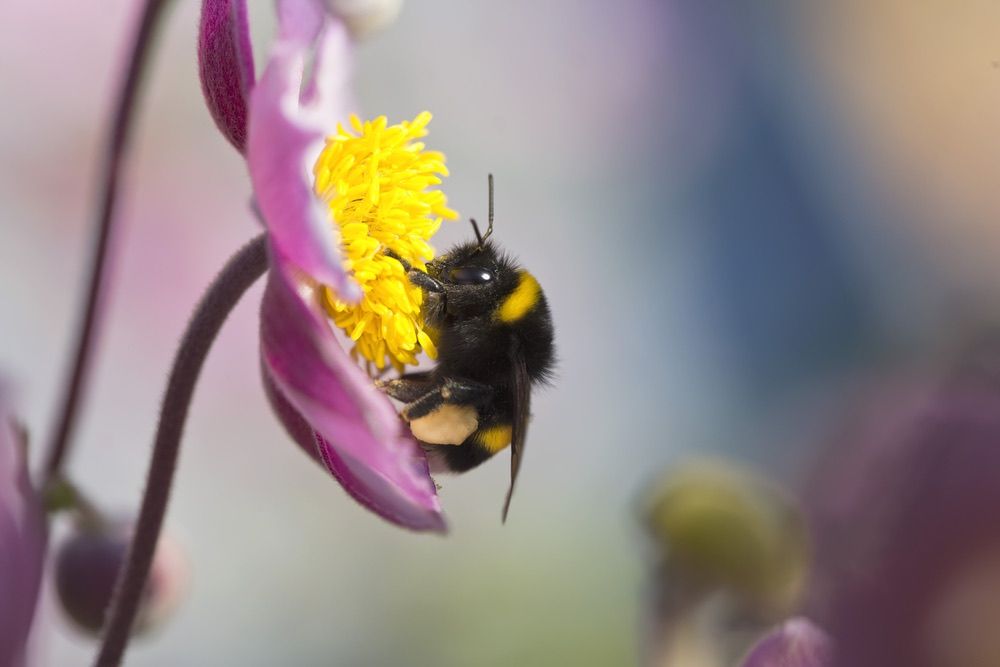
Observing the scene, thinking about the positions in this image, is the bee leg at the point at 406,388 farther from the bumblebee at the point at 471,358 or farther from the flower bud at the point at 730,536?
the flower bud at the point at 730,536

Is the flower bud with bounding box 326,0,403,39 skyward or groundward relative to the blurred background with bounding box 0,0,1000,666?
skyward

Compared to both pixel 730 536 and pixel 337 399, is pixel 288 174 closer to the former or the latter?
pixel 337 399

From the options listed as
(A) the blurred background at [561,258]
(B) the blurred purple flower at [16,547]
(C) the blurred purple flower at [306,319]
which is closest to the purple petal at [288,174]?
(C) the blurred purple flower at [306,319]

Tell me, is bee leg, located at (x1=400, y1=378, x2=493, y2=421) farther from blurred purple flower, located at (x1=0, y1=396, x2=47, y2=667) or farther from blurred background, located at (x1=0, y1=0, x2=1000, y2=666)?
blurred background, located at (x1=0, y1=0, x2=1000, y2=666)

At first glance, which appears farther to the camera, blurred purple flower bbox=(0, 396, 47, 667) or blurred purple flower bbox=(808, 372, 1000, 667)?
blurred purple flower bbox=(0, 396, 47, 667)

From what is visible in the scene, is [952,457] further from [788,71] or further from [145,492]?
[788,71]

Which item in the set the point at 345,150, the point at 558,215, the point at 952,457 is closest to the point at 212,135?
the point at 558,215

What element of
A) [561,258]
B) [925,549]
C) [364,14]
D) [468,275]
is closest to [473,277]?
[468,275]

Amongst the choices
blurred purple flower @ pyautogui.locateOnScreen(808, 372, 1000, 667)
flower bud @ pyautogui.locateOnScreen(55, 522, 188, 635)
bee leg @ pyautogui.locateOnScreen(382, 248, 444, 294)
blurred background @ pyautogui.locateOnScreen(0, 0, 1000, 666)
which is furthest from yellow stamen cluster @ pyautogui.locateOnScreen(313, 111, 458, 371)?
blurred background @ pyautogui.locateOnScreen(0, 0, 1000, 666)
